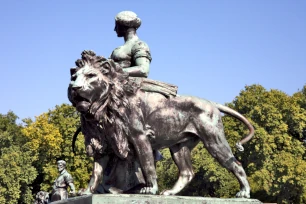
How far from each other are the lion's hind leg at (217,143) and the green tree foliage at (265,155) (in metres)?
31.1

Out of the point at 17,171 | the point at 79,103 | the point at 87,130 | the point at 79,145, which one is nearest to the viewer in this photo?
the point at 79,103

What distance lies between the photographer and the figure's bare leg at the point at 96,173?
8211 mm

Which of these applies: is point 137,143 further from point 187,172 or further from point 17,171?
point 17,171

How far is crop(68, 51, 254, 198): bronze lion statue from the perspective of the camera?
8.01 metres

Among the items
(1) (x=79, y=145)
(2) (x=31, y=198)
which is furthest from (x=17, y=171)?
(1) (x=79, y=145)

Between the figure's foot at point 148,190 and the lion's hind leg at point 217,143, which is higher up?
the lion's hind leg at point 217,143

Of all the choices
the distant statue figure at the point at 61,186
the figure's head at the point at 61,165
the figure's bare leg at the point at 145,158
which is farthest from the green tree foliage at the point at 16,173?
the figure's bare leg at the point at 145,158

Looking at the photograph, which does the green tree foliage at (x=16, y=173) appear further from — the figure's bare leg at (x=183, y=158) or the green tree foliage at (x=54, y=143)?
the figure's bare leg at (x=183, y=158)

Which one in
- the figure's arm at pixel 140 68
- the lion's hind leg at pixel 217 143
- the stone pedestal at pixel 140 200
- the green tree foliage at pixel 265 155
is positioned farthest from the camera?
the green tree foliage at pixel 265 155

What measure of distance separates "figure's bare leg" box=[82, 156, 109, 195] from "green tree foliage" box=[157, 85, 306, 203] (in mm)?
31991

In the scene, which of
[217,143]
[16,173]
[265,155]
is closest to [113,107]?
[217,143]

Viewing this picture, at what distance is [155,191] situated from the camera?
26.5 feet

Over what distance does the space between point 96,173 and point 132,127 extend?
92 cm

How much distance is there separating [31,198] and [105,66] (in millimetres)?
40192
